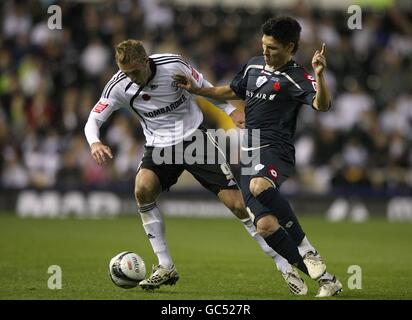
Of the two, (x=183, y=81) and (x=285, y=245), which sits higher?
(x=183, y=81)

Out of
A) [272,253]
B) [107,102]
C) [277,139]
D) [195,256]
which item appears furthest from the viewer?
[195,256]

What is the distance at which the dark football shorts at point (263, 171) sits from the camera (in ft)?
27.3

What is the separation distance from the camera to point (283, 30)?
8.32 m

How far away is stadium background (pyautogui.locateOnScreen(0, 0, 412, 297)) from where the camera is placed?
19.2 metres

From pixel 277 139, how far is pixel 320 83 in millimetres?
Result: 904

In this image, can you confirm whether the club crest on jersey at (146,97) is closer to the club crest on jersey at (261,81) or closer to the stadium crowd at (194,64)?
the club crest on jersey at (261,81)

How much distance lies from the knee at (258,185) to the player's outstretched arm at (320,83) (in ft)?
2.68

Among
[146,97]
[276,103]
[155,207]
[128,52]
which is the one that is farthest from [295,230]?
[128,52]

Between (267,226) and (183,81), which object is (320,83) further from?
(183,81)
